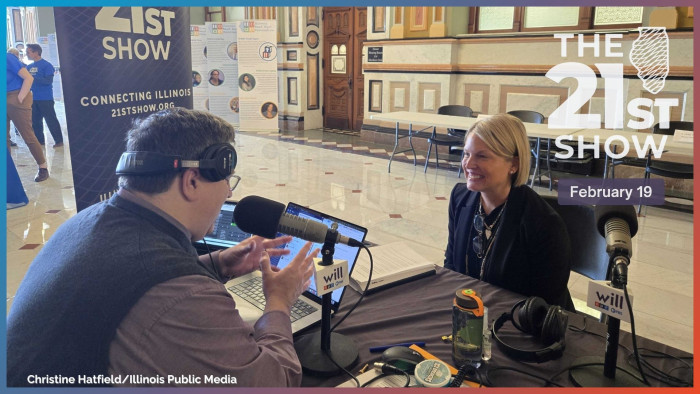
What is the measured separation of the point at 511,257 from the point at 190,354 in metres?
1.15

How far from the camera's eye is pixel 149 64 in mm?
2322

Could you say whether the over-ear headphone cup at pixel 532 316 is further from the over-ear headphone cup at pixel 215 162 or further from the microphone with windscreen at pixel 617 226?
the over-ear headphone cup at pixel 215 162

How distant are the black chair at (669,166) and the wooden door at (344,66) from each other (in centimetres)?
525

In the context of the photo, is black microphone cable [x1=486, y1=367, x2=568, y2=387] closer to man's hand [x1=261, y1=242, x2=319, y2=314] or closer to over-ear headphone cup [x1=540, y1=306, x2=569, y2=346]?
over-ear headphone cup [x1=540, y1=306, x2=569, y2=346]

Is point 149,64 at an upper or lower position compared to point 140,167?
upper

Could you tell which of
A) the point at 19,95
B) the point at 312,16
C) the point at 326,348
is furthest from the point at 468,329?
the point at 312,16

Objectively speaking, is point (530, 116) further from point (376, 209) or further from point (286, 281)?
point (286, 281)

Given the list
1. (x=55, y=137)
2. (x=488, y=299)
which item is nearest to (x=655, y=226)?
(x=488, y=299)

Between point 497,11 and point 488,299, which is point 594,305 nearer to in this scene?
point 488,299

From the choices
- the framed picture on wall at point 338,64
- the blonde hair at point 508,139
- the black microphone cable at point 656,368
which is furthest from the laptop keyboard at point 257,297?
the framed picture on wall at point 338,64

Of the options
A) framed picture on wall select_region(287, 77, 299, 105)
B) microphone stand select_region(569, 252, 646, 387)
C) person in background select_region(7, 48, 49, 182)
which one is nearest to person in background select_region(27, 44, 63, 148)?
person in background select_region(7, 48, 49, 182)

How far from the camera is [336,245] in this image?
4.37ft

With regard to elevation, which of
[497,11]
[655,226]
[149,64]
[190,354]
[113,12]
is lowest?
[655,226]

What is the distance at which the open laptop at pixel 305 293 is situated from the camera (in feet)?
4.10
